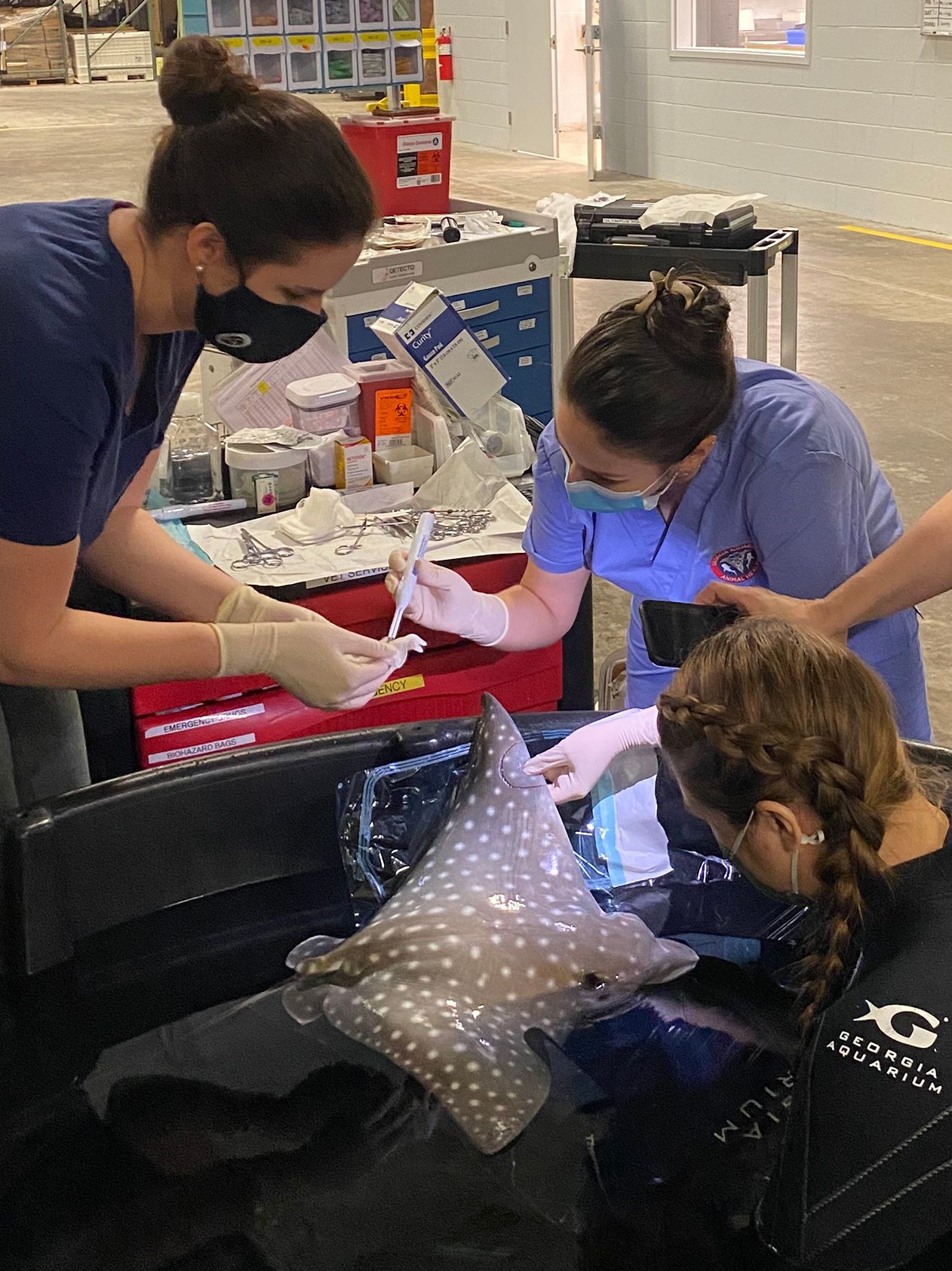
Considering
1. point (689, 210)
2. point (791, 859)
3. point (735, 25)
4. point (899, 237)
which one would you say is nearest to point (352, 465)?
point (791, 859)

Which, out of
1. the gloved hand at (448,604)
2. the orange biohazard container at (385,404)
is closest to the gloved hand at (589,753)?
the gloved hand at (448,604)

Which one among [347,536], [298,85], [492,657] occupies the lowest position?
[492,657]

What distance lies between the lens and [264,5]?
3.71 metres

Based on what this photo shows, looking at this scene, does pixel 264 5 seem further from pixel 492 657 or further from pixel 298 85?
pixel 492 657

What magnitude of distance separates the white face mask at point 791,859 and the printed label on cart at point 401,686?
3.23 feet

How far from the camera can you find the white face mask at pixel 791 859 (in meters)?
1.17

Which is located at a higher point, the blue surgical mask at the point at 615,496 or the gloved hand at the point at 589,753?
the blue surgical mask at the point at 615,496

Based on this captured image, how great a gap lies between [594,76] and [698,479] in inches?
330

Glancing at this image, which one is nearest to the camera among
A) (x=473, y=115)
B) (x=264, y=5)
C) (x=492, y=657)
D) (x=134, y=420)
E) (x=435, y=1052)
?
(x=435, y=1052)

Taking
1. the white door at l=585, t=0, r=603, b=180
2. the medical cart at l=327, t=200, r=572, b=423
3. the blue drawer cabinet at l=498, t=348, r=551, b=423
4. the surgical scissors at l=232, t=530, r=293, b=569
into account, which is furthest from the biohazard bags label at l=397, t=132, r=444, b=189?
the white door at l=585, t=0, r=603, b=180

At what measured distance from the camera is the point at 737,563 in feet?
5.72

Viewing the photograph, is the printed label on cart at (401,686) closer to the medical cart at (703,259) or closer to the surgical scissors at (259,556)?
the surgical scissors at (259,556)

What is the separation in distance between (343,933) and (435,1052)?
26 cm

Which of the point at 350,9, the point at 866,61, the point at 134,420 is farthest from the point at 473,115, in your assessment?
the point at 134,420
